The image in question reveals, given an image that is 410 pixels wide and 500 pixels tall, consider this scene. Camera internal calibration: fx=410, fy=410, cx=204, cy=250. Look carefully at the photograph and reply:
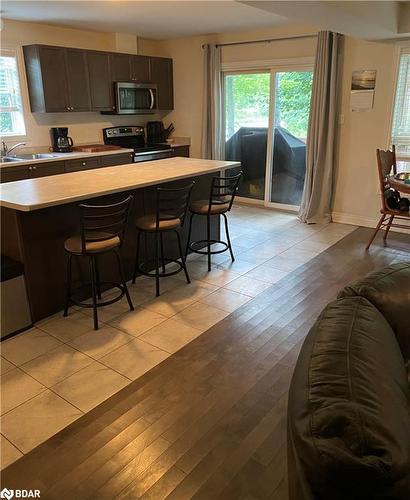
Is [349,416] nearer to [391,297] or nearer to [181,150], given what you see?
[391,297]

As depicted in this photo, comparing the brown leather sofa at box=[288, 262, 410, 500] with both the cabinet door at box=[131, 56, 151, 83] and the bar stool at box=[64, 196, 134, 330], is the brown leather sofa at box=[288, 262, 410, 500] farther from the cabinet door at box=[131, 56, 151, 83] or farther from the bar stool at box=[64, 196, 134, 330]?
the cabinet door at box=[131, 56, 151, 83]

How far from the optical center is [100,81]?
18.2ft

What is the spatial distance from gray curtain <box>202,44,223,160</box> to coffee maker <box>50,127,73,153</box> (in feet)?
6.74

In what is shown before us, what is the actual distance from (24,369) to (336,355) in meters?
2.03

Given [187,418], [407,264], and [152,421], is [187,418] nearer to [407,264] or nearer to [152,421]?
[152,421]

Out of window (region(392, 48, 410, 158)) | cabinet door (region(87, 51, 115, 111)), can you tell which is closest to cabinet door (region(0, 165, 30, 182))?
cabinet door (region(87, 51, 115, 111))

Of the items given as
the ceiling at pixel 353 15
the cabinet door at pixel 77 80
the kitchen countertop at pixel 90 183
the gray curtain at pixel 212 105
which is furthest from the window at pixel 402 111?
the cabinet door at pixel 77 80

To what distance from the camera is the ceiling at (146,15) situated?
4113mm

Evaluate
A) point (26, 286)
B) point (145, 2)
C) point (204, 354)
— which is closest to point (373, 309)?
point (204, 354)

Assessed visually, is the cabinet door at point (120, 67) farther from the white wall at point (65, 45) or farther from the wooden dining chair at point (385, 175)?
the wooden dining chair at point (385, 175)

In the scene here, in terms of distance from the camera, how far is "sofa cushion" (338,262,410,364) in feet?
5.27

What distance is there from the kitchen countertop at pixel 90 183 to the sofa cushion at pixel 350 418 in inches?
80.8

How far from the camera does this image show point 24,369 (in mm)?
2455

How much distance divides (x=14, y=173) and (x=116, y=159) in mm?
1442
